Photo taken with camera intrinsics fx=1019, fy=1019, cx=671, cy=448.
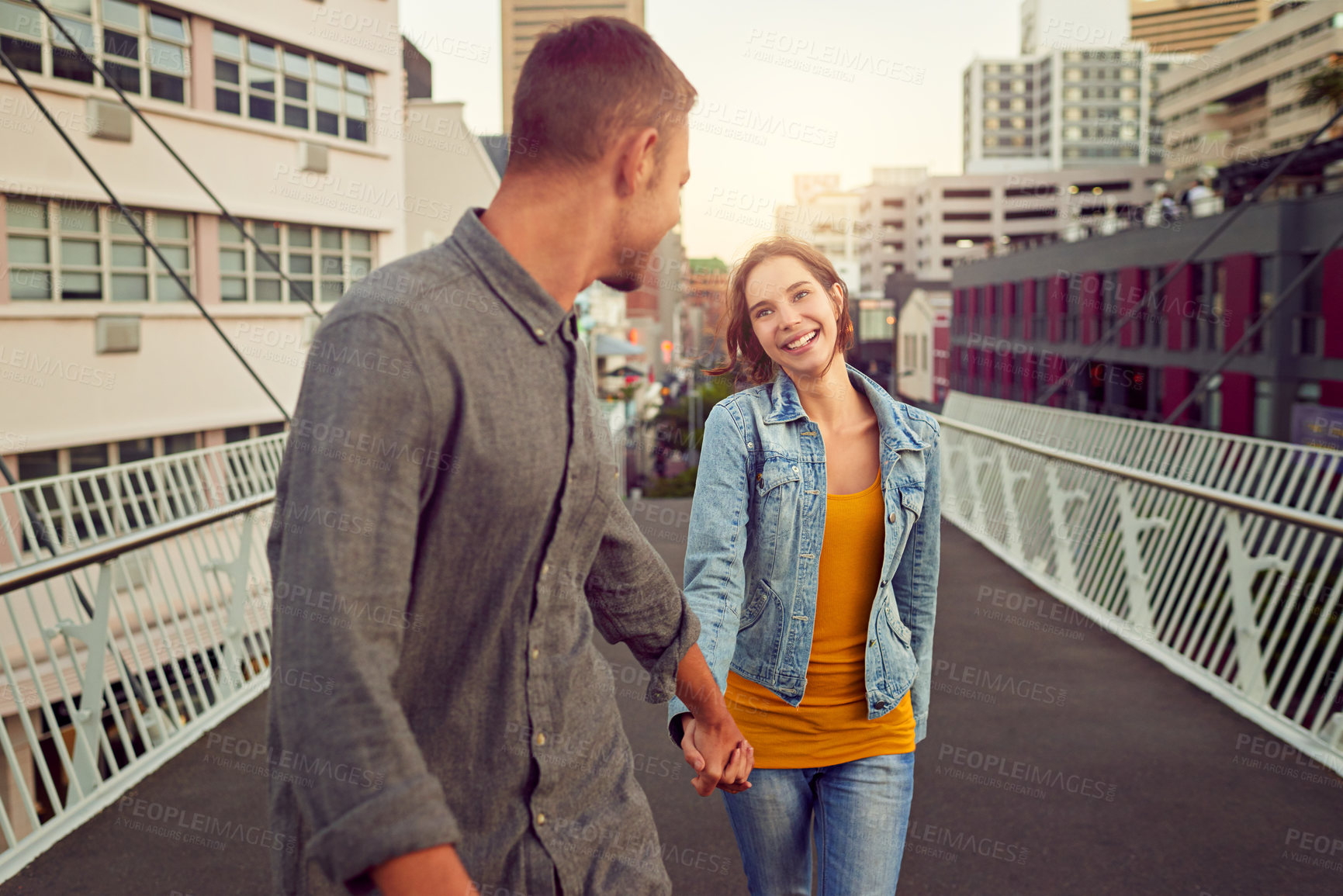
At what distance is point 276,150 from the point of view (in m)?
20.6

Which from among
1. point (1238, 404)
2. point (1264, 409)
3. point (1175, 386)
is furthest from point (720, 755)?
point (1175, 386)

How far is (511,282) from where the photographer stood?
1.21 meters

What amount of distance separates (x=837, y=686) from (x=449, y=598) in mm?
1366

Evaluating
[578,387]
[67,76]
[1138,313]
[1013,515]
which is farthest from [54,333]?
[1138,313]

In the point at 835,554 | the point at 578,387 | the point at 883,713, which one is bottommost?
the point at 883,713

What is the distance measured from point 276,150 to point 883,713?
69.6ft

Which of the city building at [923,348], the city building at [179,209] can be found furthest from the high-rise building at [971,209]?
the city building at [179,209]

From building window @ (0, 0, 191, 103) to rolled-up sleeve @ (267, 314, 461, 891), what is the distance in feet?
59.0

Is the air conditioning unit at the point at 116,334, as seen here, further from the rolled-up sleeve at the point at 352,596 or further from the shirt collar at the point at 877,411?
the rolled-up sleeve at the point at 352,596

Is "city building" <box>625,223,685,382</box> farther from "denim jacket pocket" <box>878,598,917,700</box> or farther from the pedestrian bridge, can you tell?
"denim jacket pocket" <box>878,598,917,700</box>

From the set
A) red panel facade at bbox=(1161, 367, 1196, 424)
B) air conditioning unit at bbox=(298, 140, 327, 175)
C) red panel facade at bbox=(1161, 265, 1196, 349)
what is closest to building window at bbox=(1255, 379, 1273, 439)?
red panel facade at bbox=(1161, 367, 1196, 424)

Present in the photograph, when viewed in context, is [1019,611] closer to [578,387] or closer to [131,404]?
[578,387]

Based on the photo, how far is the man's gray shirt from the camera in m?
0.97

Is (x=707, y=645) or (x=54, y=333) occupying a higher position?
(x=54, y=333)
